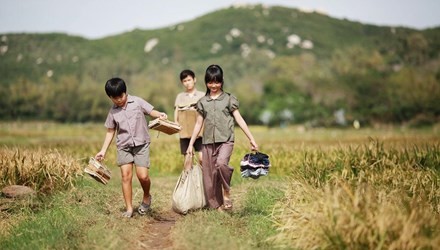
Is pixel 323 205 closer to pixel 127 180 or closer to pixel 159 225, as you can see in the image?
pixel 159 225

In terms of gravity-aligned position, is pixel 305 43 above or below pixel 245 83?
above

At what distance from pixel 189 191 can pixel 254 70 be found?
132173 millimetres

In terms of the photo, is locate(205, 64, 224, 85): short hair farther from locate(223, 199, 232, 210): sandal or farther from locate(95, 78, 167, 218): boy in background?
locate(223, 199, 232, 210): sandal

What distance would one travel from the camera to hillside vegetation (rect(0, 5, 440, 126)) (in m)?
84.4

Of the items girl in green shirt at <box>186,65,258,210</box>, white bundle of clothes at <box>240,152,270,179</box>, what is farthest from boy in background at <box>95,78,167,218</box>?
white bundle of clothes at <box>240,152,270,179</box>

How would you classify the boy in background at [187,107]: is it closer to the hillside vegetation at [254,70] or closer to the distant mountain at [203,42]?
the hillside vegetation at [254,70]

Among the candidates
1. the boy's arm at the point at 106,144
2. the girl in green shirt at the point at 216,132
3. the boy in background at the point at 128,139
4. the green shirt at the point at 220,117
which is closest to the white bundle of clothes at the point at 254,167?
the girl in green shirt at the point at 216,132

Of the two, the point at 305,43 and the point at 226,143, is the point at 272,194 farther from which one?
the point at 305,43

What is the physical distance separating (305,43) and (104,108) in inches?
3441

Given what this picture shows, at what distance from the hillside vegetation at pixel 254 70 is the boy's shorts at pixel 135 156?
6769 centimetres

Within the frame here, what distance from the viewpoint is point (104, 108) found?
94.4 m

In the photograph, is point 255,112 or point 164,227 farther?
point 255,112

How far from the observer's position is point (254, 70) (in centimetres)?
13850

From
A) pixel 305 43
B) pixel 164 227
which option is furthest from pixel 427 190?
pixel 305 43
